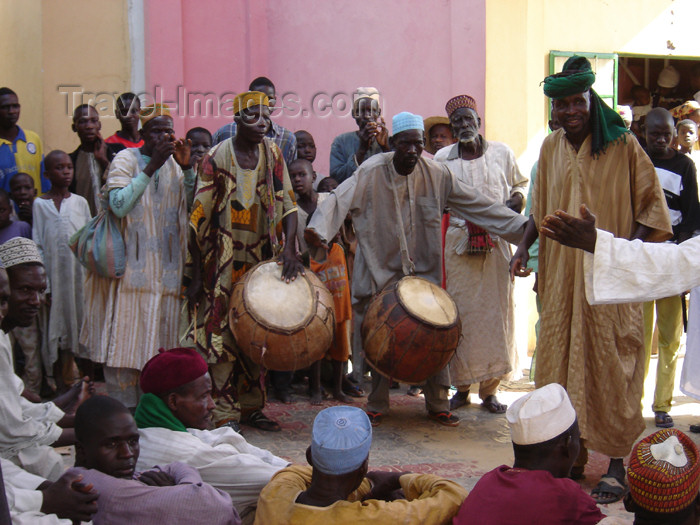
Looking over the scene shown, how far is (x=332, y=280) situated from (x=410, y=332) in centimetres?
145

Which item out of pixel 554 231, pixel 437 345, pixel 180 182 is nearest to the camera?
pixel 554 231

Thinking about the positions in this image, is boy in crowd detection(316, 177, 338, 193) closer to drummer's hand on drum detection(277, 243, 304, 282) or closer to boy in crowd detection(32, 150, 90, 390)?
drummer's hand on drum detection(277, 243, 304, 282)

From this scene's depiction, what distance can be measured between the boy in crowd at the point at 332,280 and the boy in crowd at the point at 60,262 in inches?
67.4

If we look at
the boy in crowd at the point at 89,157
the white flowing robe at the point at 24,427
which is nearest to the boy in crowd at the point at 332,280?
the boy in crowd at the point at 89,157

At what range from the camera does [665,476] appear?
2.60m

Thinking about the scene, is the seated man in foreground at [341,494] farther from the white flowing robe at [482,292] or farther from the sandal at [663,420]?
the sandal at [663,420]

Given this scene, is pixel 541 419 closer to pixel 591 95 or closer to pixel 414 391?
pixel 591 95

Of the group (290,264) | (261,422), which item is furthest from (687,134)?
(261,422)

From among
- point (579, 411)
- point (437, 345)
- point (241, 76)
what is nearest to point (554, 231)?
point (579, 411)

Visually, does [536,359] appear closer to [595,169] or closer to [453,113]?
[595,169]

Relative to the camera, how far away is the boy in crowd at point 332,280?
6.62m

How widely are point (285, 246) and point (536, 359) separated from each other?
1.77 metres

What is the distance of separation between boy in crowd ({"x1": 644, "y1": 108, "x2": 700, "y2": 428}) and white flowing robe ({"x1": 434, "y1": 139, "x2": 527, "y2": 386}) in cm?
107

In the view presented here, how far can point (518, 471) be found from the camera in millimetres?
2738
